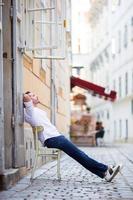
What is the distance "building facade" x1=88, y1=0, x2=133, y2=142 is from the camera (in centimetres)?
4538

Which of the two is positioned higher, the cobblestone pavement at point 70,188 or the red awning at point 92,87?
the red awning at point 92,87

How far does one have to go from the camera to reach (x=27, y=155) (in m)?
11.8

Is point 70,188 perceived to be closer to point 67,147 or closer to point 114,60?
point 67,147

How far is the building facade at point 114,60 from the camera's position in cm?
4538

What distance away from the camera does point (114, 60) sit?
5231 centimetres

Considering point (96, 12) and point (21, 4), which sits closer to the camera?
point (21, 4)

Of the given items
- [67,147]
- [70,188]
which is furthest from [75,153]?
[70,188]

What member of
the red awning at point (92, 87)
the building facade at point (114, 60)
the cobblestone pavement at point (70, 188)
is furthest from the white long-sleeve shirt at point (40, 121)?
the building facade at point (114, 60)

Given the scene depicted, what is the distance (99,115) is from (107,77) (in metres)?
7.04

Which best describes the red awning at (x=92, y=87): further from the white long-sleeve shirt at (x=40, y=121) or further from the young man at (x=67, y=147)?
the young man at (x=67, y=147)

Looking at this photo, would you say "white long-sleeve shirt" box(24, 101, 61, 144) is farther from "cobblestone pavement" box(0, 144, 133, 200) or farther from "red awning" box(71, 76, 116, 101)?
"red awning" box(71, 76, 116, 101)

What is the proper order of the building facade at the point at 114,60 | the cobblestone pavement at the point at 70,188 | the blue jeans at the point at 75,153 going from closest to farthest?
the cobblestone pavement at the point at 70,188
the blue jeans at the point at 75,153
the building facade at the point at 114,60

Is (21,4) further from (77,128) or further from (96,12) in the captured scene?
(96,12)

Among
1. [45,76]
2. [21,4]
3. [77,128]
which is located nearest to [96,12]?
[77,128]
